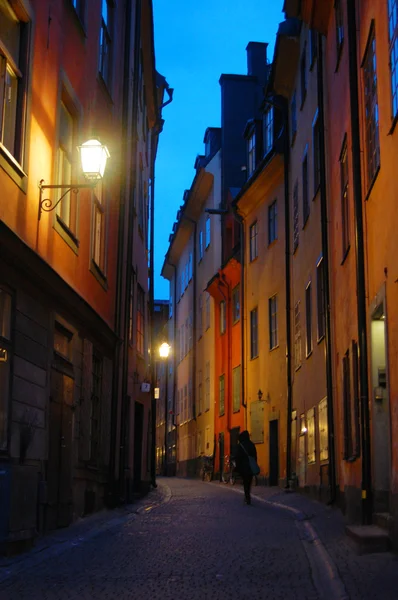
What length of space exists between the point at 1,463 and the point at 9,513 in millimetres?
528

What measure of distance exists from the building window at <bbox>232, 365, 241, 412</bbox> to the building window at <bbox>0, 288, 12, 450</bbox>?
2203 centimetres

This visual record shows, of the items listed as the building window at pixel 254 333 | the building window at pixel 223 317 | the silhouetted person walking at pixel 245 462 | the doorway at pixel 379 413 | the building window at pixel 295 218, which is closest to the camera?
the doorway at pixel 379 413

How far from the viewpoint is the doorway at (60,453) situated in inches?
454

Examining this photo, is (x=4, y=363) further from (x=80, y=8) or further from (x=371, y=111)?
(x=80, y=8)

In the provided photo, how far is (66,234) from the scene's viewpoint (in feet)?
39.7

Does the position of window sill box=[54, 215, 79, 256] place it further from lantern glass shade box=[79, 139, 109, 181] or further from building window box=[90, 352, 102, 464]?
A: building window box=[90, 352, 102, 464]

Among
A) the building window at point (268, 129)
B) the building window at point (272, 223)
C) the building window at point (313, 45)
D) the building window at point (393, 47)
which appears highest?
the building window at point (268, 129)

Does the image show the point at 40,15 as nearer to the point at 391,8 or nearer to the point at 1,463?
the point at 391,8

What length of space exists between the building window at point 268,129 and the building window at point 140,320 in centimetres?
677

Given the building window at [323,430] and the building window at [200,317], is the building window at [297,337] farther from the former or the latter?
the building window at [200,317]

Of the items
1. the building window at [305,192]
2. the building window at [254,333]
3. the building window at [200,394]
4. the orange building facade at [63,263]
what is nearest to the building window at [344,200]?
the orange building facade at [63,263]

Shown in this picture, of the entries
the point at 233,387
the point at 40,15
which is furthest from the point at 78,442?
the point at 233,387

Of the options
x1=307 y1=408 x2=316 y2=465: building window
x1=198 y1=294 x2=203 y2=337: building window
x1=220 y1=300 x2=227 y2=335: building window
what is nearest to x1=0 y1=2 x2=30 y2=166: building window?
x1=307 y1=408 x2=316 y2=465: building window

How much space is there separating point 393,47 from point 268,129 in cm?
1872
